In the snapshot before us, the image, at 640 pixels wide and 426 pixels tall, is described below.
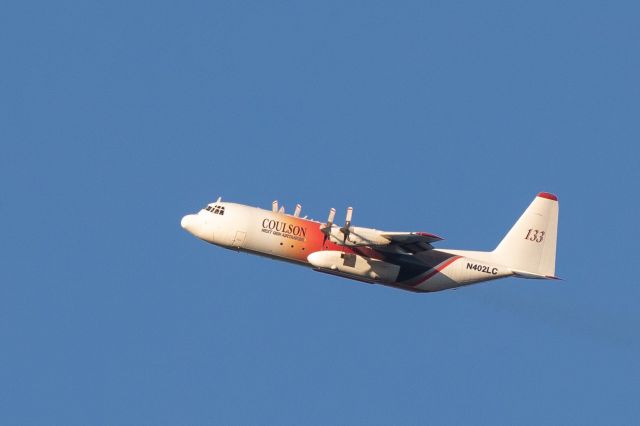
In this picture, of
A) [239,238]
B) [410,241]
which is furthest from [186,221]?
[410,241]

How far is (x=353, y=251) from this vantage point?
36.6 metres

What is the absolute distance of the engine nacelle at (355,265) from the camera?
3612 centimetres

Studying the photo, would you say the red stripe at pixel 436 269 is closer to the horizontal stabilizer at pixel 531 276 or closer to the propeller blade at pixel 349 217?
the horizontal stabilizer at pixel 531 276

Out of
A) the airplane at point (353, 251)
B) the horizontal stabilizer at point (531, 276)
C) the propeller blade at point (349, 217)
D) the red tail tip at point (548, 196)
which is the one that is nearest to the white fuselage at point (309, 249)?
the airplane at point (353, 251)

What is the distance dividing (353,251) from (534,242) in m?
7.65

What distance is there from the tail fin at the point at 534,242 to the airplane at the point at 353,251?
4cm

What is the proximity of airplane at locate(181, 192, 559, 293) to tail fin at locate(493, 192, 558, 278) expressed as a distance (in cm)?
4

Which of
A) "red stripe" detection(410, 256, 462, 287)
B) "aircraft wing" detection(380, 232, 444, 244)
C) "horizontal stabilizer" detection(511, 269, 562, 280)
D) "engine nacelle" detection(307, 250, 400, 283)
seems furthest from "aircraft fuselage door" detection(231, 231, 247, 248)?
"horizontal stabilizer" detection(511, 269, 562, 280)

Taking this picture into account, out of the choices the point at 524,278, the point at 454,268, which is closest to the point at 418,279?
the point at 454,268

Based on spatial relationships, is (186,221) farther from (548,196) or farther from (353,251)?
(548,196)

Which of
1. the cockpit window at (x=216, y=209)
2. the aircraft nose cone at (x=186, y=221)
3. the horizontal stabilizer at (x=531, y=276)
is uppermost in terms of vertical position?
the cockpit window at (x=216, y=209)

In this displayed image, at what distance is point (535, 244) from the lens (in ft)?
127

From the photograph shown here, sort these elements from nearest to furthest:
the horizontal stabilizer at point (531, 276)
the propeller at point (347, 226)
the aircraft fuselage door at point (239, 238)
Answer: the propeller at point (347, 226) < the aircraft fuselage door at point (239, 238) < the horizontal stabilizer at point (531, 276)

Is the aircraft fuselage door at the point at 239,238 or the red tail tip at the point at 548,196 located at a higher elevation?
the red tail tip at the point at 548,196
